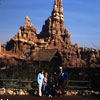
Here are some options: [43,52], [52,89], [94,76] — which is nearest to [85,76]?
[94,76]

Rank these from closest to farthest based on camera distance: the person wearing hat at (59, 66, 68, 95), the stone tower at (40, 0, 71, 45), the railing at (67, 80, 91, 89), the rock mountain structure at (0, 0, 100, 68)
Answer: the person wearing hat at (59, 66, 68, 95) → the railing at (67, 80, 91, 89) → the rock mountain structure at (0, 0, 100, 68) → the stone tower at (40, 0, 71, 45)

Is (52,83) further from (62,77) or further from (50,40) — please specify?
(50,40)

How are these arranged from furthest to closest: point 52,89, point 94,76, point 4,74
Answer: point 4,74
point 94,76
point 52,89

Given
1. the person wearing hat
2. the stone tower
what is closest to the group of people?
the person wearing hat

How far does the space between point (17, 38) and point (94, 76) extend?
5575 centimetres

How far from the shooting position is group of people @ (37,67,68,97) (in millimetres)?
8781

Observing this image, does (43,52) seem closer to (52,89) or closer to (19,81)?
(19,81)

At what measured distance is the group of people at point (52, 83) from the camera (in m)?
8.78

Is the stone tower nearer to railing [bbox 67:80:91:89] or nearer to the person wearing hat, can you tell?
railing [bbox 67:80:91:89]

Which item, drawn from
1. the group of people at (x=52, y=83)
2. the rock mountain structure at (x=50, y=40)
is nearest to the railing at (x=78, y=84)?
the group of people at (x=52, y=83)

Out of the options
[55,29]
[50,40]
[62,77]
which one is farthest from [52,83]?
[55,29]

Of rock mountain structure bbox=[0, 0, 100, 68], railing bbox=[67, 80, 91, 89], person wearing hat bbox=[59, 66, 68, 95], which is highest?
rock mountain structure bbox=[0, 0, 100, 68]

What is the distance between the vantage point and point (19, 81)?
13242 millimetres

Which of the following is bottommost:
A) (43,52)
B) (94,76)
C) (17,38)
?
(94,76)
